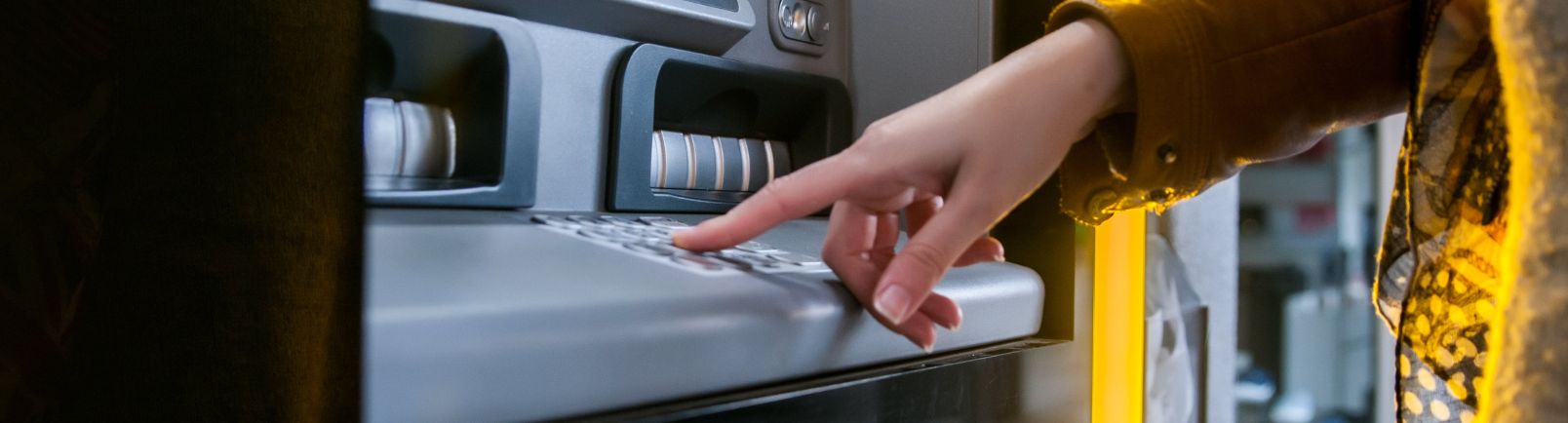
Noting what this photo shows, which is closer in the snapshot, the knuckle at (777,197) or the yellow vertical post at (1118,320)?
the knuckle at (777,197)

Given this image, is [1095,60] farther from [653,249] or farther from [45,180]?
[45,180]

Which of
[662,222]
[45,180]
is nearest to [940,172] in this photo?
[662,222]

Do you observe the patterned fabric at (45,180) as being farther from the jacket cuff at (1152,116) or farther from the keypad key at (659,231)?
the jacket cuff at (1152,116)

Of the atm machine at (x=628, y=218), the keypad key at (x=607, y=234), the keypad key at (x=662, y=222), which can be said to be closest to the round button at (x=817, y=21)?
the atm machine at (x=628, y=218)

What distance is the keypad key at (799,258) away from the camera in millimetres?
701

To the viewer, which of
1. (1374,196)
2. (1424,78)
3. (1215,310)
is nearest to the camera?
(1424,78)

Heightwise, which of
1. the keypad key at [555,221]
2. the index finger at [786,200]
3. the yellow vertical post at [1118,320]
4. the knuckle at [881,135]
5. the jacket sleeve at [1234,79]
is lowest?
the yellow vertical post at [1118,320]

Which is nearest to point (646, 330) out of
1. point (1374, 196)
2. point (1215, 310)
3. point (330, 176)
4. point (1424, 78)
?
point (330, 176)

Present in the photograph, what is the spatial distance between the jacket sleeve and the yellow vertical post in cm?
25

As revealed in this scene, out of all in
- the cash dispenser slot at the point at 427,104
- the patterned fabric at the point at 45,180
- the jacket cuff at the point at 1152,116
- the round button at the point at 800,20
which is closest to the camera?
the cash dispenser slot at the point at 427,104

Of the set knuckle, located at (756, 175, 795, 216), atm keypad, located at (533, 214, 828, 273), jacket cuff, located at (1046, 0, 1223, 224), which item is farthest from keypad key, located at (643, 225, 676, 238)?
jacket cuff, located at (1046, 0, 1223, 224)

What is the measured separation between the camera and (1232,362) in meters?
1.60

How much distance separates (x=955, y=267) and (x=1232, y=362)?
1.08 m

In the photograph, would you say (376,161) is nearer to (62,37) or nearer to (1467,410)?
(62,37)
